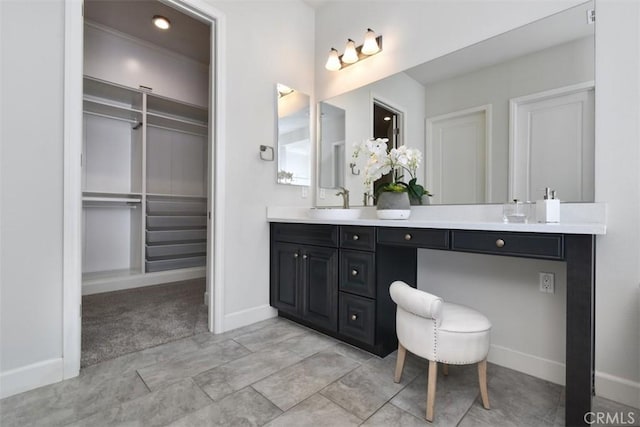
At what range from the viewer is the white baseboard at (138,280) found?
3.29 meters

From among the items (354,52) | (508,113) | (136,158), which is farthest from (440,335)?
(136,158)

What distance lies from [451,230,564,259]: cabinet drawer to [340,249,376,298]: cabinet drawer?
54cm

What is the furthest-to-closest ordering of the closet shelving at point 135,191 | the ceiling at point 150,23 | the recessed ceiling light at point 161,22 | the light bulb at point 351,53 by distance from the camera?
the closet shelving at point 135,191, the recessed ceiling light at point 161,22, the ceiling at point 150,23, the light bulb at point 351,53

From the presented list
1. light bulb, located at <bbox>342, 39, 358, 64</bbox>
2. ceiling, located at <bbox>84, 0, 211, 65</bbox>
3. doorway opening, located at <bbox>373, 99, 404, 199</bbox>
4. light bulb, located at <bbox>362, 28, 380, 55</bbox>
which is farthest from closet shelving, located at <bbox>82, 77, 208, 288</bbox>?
doorway opening, located at <bbox>373, 99, 404, 199</bbox>

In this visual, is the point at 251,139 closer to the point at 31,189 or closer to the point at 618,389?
the point at 31,189

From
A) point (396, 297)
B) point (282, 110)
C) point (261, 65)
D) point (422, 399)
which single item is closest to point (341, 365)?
point (422, 399)

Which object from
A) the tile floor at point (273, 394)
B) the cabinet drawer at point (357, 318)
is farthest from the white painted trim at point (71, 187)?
the cabinet drawer at point (357, 318)

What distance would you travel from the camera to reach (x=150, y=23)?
328 cm

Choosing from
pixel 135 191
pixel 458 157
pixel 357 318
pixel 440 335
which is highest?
pixel 458 157

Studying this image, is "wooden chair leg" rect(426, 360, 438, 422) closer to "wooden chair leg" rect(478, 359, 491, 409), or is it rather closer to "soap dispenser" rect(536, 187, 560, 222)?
"wooden chair leg" rect(478, 359, 491, 409)

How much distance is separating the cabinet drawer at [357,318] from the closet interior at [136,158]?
277cm

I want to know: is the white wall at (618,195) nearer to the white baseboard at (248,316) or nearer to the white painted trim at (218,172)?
the white baseboard at (248,316)

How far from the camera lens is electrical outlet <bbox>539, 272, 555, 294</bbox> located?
65.4 inches

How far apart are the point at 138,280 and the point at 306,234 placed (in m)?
2.56
